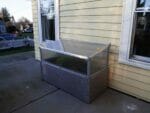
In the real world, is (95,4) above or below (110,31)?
above

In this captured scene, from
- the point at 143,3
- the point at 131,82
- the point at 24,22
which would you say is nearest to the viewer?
the point at 143,3

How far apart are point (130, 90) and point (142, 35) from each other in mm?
1040

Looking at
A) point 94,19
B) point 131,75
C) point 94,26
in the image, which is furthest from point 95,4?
point 131,75

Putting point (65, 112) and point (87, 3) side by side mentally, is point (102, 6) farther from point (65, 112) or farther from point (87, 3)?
point (65, 112)

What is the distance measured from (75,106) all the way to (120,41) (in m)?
1.40

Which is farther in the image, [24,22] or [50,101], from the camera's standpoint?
[24,22]

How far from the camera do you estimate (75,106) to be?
234cm

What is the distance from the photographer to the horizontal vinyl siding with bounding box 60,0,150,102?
8.11 feet

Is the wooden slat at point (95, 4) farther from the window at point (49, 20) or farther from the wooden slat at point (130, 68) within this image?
the wooden slat at point (130, 68)

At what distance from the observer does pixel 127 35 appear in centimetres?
242

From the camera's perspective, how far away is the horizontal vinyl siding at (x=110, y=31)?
2.47 m

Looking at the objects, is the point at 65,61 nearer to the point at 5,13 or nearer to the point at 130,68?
the point at 130,68

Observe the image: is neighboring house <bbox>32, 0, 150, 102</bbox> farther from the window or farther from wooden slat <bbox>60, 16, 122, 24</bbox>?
the window

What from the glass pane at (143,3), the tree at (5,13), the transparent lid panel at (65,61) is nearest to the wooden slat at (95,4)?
the glass pane at (143,3)
